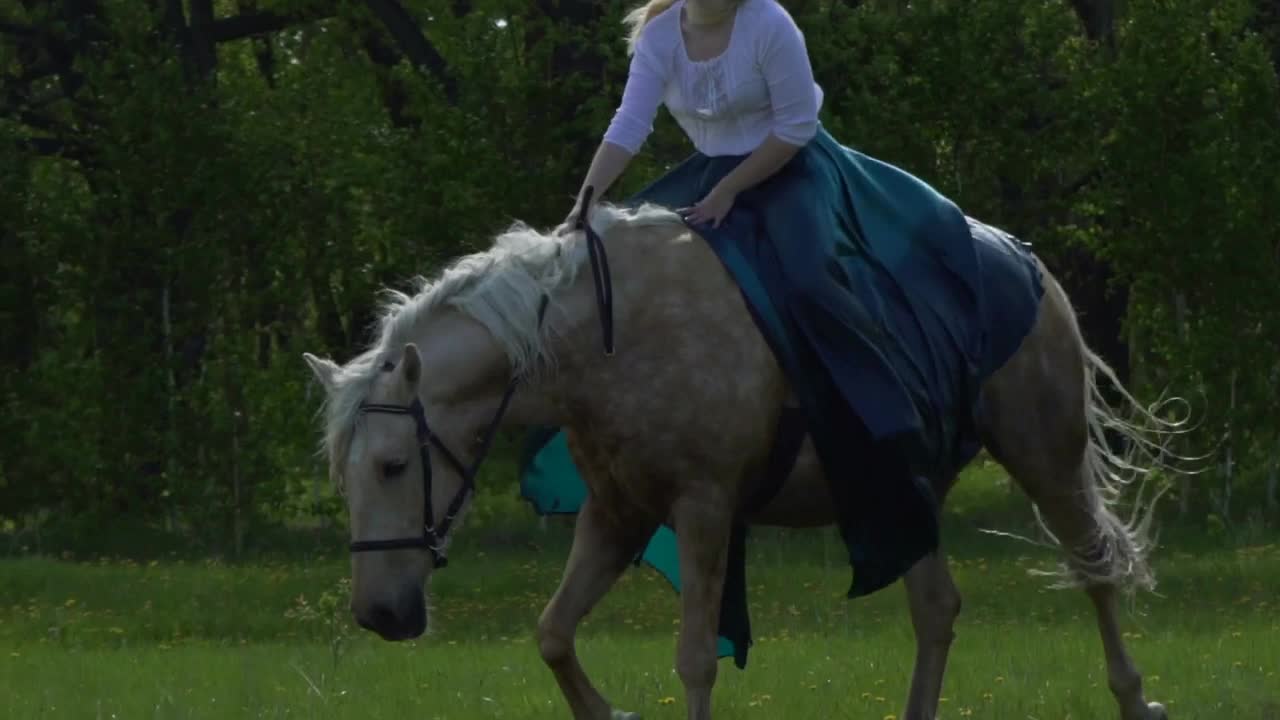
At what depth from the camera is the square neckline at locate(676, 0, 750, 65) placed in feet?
22.7

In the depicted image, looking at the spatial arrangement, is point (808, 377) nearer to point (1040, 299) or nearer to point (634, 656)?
point (1040, 299)

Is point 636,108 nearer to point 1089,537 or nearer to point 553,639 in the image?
point 553,639

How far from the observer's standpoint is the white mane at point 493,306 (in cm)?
615

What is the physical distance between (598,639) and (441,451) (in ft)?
22.5

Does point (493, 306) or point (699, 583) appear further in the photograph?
point (699, 583)

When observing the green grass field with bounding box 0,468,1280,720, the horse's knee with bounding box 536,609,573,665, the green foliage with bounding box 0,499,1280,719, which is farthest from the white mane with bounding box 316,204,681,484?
the green grass field with bounding box 0,468,1280,720

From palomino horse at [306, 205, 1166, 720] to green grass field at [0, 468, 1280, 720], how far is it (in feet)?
5.37

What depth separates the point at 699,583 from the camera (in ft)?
21.6

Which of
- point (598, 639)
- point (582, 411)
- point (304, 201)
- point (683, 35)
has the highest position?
point (683, 35)

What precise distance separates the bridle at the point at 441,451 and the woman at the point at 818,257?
40 centimetres

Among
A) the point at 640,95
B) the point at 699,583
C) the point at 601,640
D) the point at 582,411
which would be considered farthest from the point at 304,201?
the point at 699,583

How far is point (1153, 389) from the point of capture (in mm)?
19641

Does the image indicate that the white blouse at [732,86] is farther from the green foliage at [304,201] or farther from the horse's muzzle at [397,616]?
the green foliage at [304,201]

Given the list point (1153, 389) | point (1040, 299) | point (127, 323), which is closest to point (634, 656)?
point (1040, 299)
